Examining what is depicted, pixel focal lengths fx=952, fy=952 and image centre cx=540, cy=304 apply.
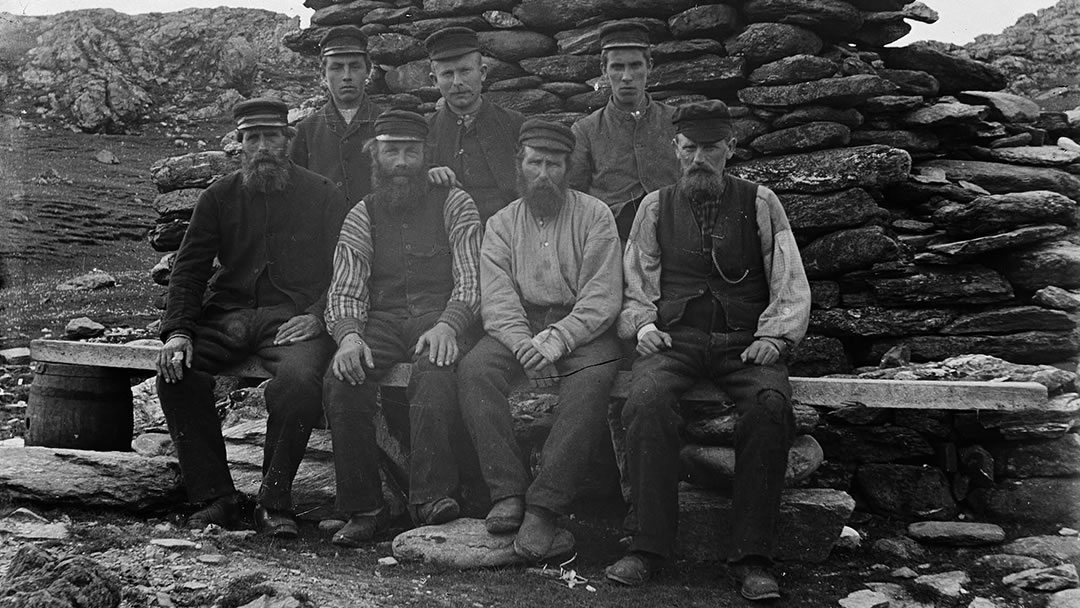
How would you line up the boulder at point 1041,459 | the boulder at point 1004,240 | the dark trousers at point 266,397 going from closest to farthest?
the dark trousers at point 266,397 < the boulder at point 1041,459 < the boulder at point 1004,240

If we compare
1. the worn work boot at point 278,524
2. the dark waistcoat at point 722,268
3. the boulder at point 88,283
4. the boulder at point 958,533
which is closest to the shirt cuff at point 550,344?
the dark waistcoat at point 722,268

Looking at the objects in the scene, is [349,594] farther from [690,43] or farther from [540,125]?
[690,43]

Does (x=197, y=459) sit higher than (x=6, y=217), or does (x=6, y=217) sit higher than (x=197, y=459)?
(x=6, y=217)

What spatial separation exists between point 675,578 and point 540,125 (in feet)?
8.00

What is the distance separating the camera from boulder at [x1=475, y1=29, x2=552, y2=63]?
7.18 m

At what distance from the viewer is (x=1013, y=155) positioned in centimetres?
680

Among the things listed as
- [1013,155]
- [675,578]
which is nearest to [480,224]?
[675,578]

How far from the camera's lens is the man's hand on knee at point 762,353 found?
476 cm

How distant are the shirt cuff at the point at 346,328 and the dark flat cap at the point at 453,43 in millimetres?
1872

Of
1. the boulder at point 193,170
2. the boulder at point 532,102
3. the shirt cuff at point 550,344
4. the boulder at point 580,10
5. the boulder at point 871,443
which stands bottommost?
the boulder at point 871,443

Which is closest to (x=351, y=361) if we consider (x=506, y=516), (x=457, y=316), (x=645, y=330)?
(x=457, y=316)

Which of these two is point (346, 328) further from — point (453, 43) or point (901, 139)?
point (901, 139)

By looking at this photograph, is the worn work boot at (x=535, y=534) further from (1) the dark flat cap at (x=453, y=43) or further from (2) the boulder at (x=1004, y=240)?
(2) the boulder at (x=1004, y=240)

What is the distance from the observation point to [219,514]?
5195 millimetres
